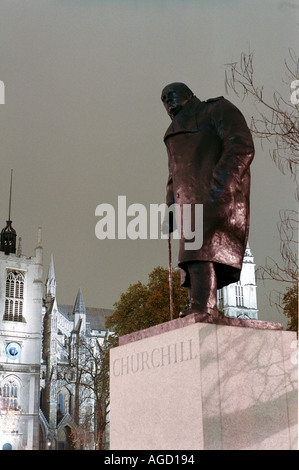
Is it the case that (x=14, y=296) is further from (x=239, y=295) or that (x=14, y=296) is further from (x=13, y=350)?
(x=239, y=295)

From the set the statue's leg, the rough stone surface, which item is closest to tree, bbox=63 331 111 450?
the rough stone surface

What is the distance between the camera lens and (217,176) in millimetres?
5242

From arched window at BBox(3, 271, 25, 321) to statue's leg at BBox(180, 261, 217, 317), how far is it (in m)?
57.9

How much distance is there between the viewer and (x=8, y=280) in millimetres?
62344

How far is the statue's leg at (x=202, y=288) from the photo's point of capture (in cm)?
507

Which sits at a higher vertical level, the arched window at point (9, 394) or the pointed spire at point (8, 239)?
the pointed spire at point (8, 239)

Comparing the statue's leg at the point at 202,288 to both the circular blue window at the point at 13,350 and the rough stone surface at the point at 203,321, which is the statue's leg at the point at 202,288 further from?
the circular blue window at the point at 13,350

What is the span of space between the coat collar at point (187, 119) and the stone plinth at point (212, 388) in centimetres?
185

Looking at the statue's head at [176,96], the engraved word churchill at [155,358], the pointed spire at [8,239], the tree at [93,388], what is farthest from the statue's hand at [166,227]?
the pointed spire at [8,239]

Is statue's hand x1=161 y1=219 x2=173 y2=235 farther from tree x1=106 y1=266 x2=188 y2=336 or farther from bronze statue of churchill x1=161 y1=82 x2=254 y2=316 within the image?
tree x1=106 y1=266 x2=188 y2=336

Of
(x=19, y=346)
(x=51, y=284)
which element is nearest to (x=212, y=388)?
(x=19, y=346)

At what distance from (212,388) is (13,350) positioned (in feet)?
188

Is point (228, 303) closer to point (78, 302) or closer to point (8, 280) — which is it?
point (78, 302)
